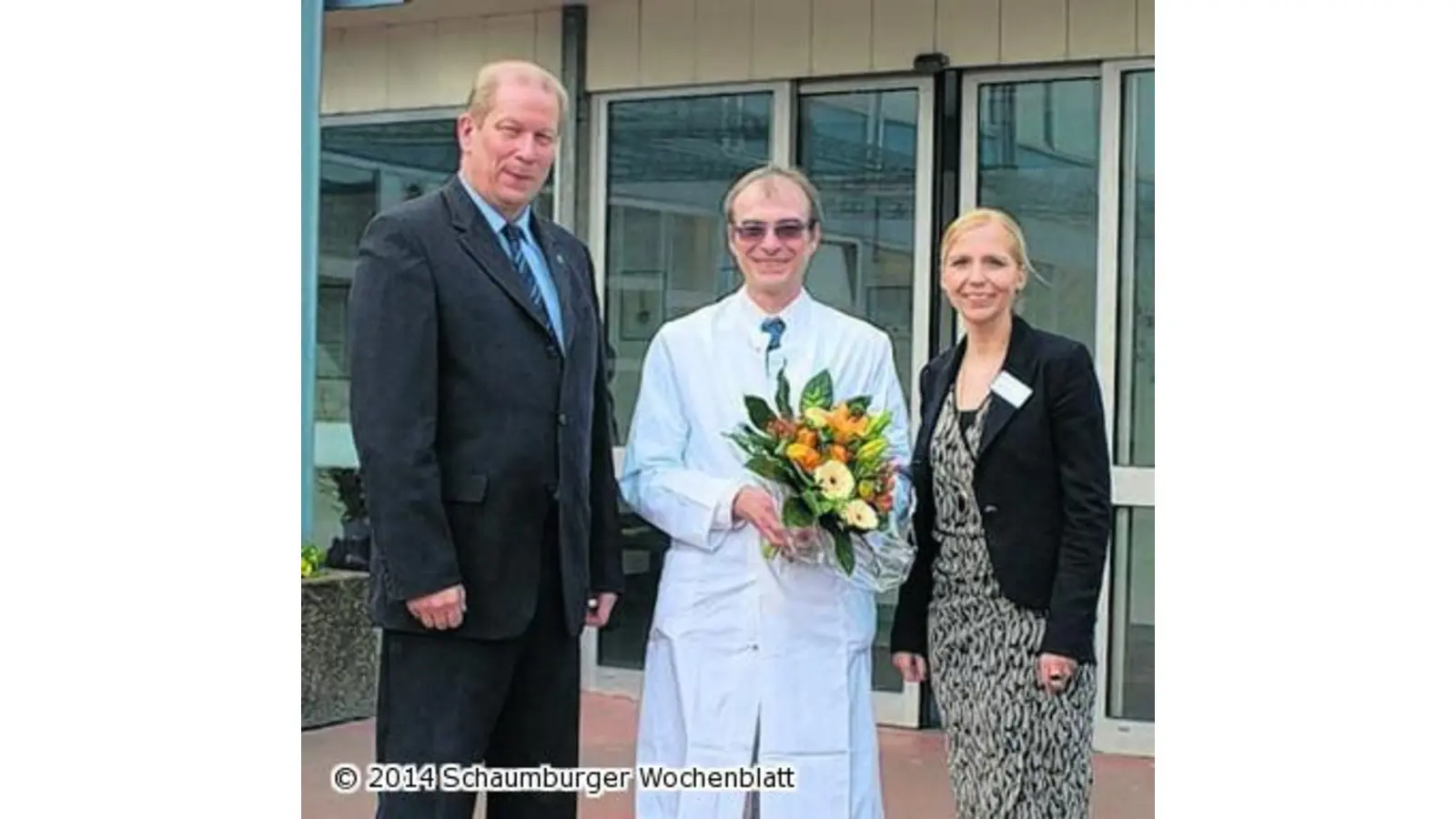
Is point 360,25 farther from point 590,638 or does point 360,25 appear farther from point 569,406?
point 569,406

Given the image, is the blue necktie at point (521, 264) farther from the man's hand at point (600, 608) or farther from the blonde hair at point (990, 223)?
the blonde hair at point (990, 223)

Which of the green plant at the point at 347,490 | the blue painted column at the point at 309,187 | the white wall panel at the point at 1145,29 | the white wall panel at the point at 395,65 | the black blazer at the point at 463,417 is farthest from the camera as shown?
the white wall panel at the point at 395,65

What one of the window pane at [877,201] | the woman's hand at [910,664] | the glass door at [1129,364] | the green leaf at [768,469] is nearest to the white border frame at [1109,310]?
the glass door at [1129,364]

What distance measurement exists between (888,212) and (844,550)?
268 centimetres

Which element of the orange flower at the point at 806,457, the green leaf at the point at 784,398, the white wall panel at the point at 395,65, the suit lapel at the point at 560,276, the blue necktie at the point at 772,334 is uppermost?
the white wall panel at the point at 395,65

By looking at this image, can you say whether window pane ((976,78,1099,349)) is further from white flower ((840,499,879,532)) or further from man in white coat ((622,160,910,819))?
white flower ((840,499,879,532))

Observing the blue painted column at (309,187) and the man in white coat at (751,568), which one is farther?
the blue painted column at (309,187)

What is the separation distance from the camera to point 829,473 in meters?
3.32

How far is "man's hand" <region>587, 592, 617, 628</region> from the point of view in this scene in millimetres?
3609

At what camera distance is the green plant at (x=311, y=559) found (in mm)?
5809

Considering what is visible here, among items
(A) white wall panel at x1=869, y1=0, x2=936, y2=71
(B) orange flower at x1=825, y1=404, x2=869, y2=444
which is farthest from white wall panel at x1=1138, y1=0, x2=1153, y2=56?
(B) orange flower at x1=825, y1=404, x2=869, y2=444

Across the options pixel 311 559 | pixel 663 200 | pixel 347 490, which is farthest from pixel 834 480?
pixel 663 200

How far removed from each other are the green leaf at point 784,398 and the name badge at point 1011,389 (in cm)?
35
